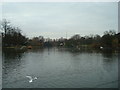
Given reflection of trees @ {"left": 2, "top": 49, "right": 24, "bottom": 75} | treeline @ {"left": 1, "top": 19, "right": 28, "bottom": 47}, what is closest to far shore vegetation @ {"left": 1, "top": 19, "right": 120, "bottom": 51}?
treeline @ {"left": 1, "top": 19, "right": 28, "bottom": 47}

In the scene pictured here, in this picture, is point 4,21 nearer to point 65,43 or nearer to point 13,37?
point 13,37

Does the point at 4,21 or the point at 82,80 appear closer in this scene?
the point at 82,80

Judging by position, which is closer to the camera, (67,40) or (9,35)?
(9,35)

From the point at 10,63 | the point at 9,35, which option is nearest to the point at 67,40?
the point at 9,35

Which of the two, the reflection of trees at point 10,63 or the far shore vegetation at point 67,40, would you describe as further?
the far shore vegetation at point 67,40

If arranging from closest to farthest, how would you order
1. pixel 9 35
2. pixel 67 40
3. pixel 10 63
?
pixel 10 63 → pixel 9 35 → pixel 67 40

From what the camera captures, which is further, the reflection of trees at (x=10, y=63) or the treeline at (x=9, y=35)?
the treeline at (x=9, y=35)

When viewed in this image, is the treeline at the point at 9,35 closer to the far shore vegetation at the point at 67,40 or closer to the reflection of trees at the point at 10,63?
the far shore vegetation at the point at 67,40

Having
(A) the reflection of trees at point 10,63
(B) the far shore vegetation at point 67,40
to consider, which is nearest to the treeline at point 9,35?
(B) the far shore vegetation at point 67,40

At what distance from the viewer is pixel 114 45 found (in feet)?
201

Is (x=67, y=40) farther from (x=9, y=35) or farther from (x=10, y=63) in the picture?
(x=10, y=63)

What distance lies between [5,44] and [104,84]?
46.9m

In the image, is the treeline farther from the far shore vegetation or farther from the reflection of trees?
the reflection of trees

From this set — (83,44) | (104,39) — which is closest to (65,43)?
(83,44)
